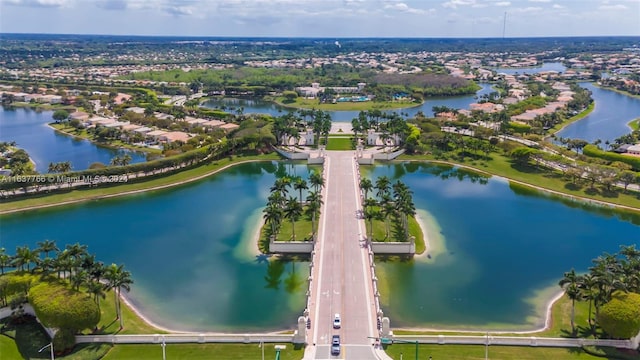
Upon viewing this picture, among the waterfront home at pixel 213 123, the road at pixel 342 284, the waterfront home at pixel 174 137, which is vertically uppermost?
the waterfront home at pixel 213 123

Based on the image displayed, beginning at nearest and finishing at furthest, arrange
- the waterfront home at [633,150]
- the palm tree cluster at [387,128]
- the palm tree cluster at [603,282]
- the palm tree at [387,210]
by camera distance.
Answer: the palm tree cluster at [603,282]
the palm tree at [387,210]
the waterfront home at [633,150]
the palm tree cluster at [387,128]

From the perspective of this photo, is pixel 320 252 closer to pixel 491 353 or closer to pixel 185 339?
pixel 185 339

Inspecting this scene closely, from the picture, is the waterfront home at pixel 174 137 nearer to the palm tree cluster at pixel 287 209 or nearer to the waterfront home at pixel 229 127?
the waterfront home at pixel 229 127

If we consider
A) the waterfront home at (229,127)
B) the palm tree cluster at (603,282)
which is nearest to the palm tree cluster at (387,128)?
the waterfront home at (229,127)

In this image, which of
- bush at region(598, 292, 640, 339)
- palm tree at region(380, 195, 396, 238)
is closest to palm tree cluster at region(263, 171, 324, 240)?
palm tree at region(380, 195, 396, 238)

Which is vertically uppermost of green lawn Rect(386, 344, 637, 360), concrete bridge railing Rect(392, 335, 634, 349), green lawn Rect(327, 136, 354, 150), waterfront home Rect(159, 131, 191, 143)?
waterfront home Rect(159, 131, 191, 143)

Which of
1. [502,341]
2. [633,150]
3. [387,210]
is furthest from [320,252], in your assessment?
[633,150]

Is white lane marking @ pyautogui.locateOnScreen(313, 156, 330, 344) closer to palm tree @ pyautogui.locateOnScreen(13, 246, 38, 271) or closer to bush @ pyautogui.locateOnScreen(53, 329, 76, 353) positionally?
bush @ pyautogui.locateOnScreen(53, 329, 76, 353)
